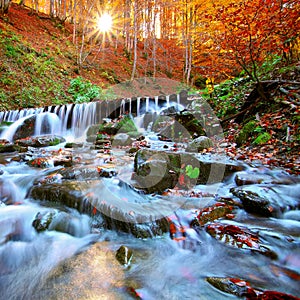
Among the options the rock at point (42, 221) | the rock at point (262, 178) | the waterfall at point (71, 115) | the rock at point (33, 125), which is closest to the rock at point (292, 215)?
the rock at point (262, 178)

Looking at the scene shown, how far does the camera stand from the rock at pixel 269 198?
316 centimetres

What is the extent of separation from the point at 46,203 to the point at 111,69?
18.7m

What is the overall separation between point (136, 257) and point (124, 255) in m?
A: 0.15

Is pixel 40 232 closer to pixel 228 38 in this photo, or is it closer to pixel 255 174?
pixel 255 174

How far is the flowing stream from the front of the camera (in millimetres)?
2008

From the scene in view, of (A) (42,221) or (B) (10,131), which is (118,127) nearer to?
(B) (10,131)

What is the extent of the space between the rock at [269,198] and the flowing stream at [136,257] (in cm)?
2

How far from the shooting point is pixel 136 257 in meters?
2.46

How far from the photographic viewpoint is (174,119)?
8867 mm

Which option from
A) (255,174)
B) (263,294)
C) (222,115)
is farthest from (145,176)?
(222,115)

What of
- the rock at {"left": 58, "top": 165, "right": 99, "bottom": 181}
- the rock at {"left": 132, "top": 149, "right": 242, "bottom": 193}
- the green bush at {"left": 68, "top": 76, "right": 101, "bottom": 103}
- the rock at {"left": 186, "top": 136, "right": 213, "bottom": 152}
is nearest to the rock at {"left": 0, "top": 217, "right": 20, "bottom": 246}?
the rock at {"left": 58, "top": 165, "right": 99, "bottom": 181}

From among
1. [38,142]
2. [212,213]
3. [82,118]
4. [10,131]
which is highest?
[82,118]

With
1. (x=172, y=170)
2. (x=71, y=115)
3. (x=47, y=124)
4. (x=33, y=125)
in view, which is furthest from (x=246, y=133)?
(x=33, y=125)

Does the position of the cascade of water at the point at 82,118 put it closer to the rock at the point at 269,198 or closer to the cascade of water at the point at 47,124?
the cascade of water at the point at 47,124
